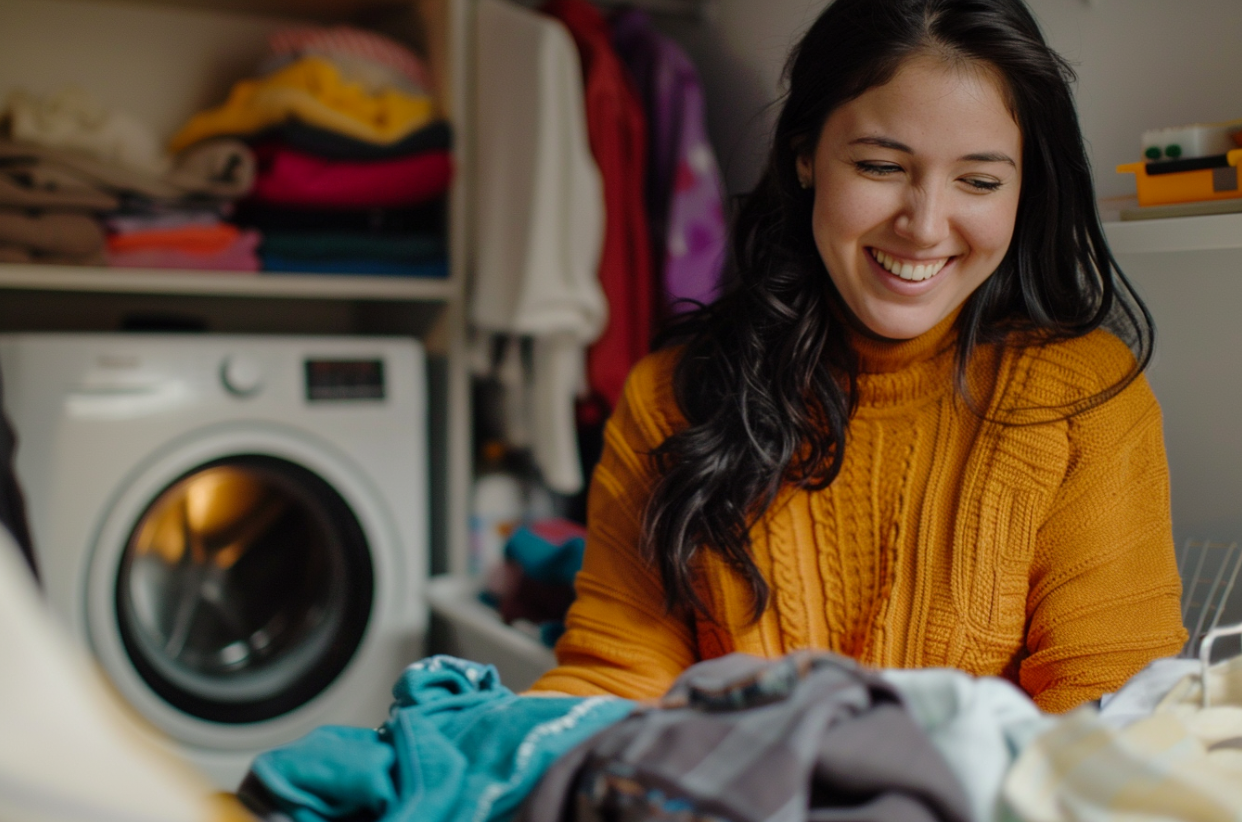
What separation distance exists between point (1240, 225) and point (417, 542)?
1342 mm

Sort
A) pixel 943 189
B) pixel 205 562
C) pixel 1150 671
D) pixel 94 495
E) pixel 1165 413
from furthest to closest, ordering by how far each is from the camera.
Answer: pixel 205 562, pixel 94 495, pixel 1165 413, pixel 943 189, pixel 1150 671

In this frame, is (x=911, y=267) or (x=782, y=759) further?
(x=911, y=267)

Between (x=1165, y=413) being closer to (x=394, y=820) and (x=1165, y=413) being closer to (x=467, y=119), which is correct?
(x=394, y=820)

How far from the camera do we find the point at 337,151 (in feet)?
5.58

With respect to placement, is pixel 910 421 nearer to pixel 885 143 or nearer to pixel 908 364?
pixel 908 364

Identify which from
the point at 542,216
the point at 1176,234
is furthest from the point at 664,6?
the point at 1176,234

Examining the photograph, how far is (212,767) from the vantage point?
1.59m

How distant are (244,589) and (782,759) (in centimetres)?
145

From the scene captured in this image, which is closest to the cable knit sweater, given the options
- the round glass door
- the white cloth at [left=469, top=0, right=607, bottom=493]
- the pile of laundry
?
the pile of laundry

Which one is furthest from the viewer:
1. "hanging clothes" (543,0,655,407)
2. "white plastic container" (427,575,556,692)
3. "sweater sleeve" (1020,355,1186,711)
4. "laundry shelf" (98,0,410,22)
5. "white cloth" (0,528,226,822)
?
"laundry shelf" (98,0,410,22)

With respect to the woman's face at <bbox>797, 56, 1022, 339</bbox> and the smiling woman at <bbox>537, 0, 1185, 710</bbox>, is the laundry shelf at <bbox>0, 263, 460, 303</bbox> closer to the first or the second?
the smiling woman at <bbox>537, 0, 1185, 710</bbox>

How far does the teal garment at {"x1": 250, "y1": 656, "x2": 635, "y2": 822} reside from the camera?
522 millimetres

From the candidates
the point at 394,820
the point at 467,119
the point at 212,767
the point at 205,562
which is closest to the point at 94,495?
the point at 205,562

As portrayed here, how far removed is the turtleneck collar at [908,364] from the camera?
0.93 meters
